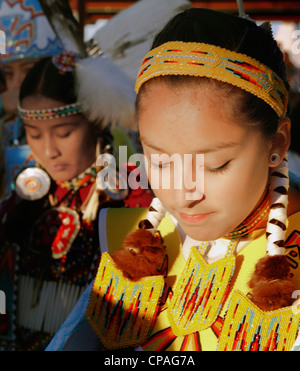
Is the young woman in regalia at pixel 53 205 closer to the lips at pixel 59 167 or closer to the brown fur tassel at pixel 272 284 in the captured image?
the lips at pixel 59 167

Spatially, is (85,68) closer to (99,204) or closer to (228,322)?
(99,204)

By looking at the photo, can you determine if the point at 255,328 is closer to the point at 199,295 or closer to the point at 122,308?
the point at 199,295

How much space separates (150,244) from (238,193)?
→ 314mm

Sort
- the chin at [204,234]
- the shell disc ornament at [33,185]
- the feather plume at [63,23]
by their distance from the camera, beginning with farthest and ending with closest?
the feather plume at [63,23], the shell disc ornament at [33,185], the chin at [204,234]

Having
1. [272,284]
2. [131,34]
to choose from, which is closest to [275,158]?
[272,284]

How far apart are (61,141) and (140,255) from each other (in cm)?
92

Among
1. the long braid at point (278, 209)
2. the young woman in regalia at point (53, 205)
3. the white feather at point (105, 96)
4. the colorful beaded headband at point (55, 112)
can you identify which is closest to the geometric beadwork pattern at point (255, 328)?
the long braid at point (278, 209)

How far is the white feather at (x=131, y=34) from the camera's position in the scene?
202 centimetres

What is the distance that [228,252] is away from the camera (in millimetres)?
1221

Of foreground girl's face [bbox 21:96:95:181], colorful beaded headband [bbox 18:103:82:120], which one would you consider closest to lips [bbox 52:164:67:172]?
foreground girl's face [bbox 21:96:95:181]

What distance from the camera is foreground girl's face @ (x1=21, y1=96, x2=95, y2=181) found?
2.04 m

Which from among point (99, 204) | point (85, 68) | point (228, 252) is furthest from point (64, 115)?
point (228, 252)

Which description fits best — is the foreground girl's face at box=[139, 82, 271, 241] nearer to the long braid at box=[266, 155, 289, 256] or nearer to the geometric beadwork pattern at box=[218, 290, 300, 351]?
the long braid at box=[266, 155, 289, 256]

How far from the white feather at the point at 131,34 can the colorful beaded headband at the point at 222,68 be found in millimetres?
906
